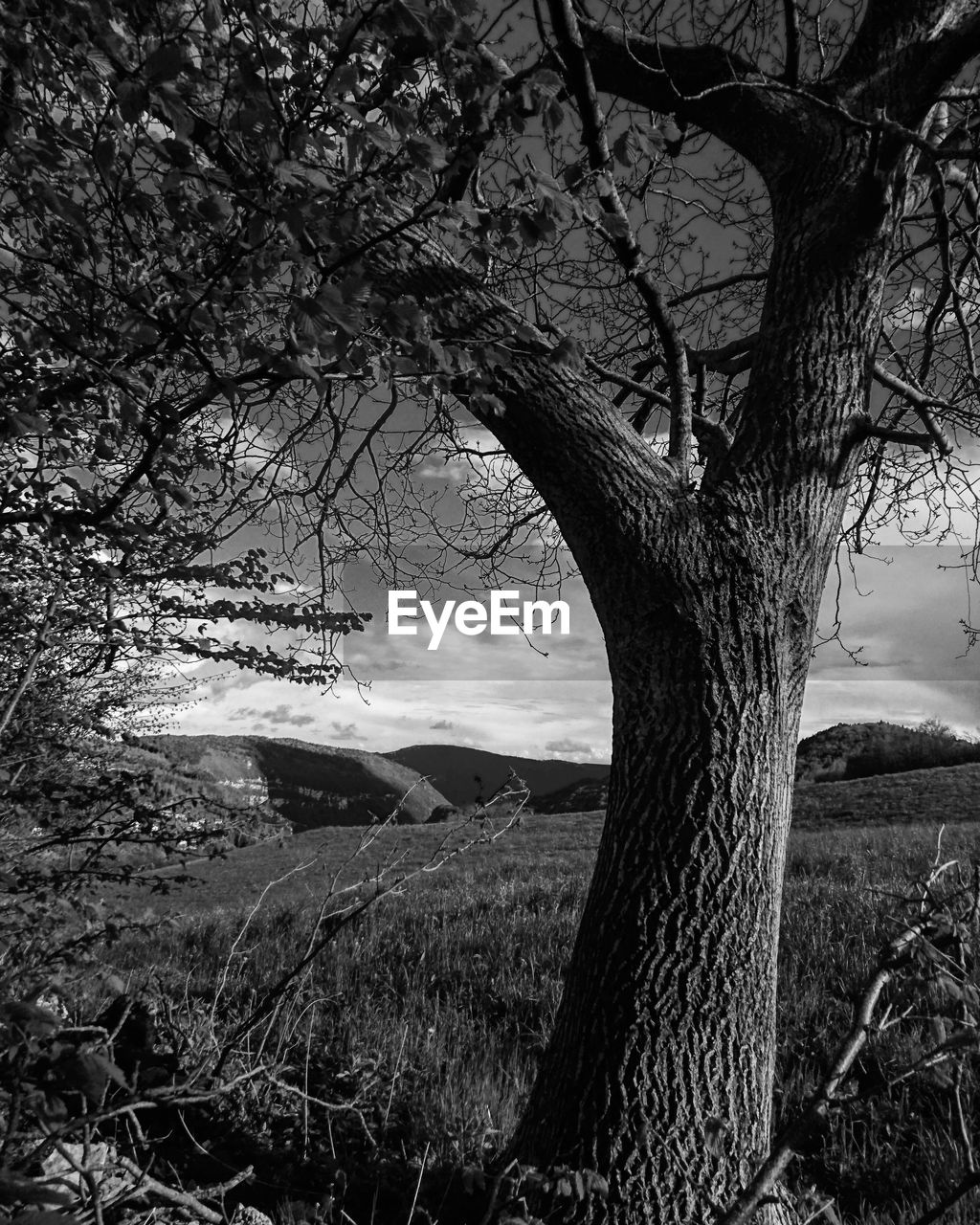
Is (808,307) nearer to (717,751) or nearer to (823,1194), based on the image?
(717,751)

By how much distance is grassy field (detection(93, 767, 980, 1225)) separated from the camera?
11.8ft

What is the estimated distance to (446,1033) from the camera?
16.7 ft

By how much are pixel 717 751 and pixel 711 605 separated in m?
0.61

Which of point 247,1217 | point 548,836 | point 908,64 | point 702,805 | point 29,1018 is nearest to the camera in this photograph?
point 29,1018

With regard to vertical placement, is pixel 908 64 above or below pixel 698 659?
above

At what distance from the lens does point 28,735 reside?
6.58 m

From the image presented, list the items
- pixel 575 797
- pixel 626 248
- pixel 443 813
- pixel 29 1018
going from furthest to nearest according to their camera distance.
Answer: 1. pixel 575 797
2. pixel 443 813
3. pixel 626 248
4. pixel 29 1018

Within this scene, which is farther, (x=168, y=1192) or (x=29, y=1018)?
(x=168, y=1192)

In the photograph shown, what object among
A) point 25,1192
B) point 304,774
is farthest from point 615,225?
point 304,774

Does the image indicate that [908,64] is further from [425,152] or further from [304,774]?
[304,774]

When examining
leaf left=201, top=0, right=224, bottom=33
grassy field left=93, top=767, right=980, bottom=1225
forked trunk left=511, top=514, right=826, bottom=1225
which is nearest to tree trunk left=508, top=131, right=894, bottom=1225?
forked trunk left=511, top=514, right=826, bottom=1225

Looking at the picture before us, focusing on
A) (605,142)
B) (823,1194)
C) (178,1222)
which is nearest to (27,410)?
(605,142)

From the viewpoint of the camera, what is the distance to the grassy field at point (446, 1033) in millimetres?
3607

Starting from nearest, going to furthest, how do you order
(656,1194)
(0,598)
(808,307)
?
(656,1194), (808,307), (0,598)
